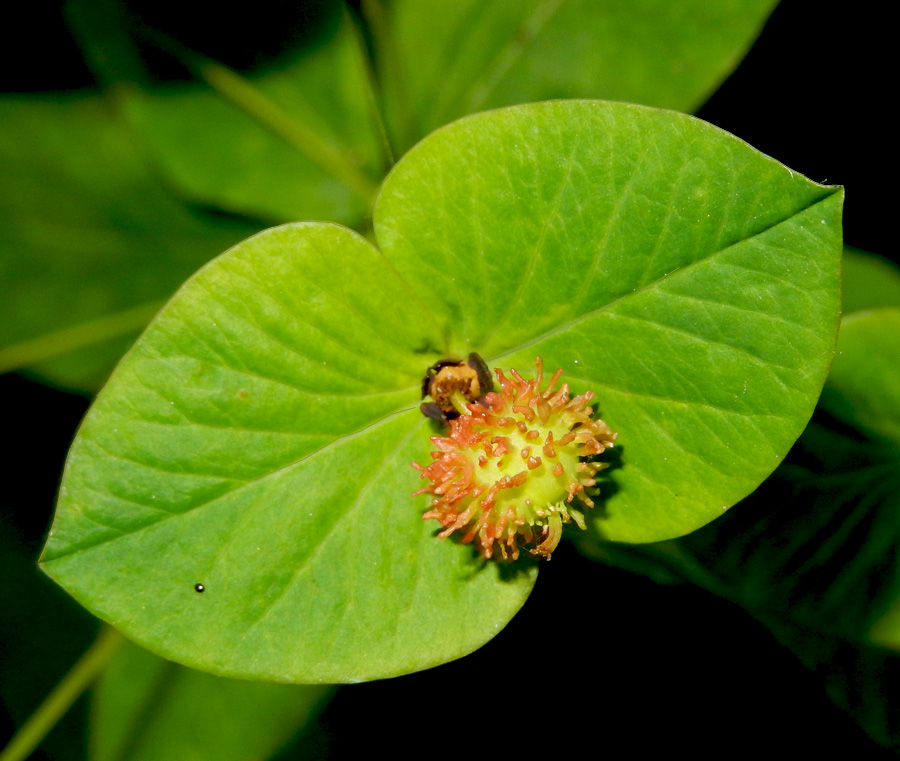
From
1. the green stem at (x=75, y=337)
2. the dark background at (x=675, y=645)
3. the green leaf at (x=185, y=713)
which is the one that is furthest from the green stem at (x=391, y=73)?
the green leaf at (x=185, y=713)

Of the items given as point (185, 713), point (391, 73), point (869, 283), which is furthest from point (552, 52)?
point (185, 713)

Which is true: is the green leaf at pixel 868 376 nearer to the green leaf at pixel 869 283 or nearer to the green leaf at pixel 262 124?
the green leaf at pixel 869 283

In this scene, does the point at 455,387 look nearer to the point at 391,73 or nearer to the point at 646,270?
the point at 646,270

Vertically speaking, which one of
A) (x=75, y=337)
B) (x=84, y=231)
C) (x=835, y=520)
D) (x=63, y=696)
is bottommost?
(x=63, y=696)

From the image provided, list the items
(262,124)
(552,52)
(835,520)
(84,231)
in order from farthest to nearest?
(84,231) → (262,124) → (552,52) → (835,520)

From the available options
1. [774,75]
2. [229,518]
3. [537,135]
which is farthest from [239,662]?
[774,75]
